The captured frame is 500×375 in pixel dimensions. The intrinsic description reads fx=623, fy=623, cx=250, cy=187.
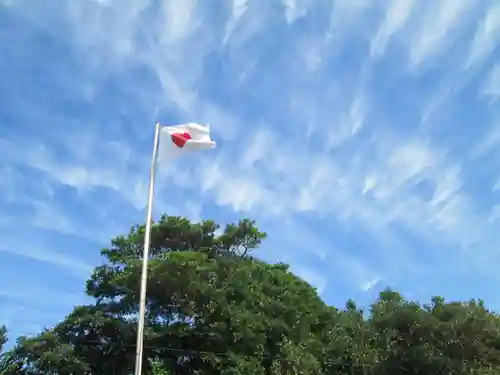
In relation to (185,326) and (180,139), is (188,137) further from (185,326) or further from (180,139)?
(185,326)

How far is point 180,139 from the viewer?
14.7 m

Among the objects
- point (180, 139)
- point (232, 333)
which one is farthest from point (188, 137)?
point (232, 333)

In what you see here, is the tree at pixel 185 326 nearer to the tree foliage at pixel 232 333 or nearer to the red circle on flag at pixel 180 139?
the tree foliage at pixel 232 333

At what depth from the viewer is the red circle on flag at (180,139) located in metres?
14.7

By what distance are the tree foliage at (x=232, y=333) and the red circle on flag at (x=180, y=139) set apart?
14553 millimetres

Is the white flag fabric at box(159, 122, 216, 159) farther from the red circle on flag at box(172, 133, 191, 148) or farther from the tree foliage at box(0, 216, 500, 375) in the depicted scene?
the tree foliage at box(0, 216, 500, 375)

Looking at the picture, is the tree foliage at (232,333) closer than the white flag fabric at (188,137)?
No

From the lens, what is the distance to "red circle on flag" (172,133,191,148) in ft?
48.2

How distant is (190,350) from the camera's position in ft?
97.7

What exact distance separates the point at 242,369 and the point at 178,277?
498 cm

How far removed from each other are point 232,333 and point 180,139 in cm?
1604

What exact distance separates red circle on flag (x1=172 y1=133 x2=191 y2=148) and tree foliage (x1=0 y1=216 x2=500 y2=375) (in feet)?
47.7

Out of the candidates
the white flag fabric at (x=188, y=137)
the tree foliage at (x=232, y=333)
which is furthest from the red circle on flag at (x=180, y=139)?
the tree foliage at (x=232, y=333)

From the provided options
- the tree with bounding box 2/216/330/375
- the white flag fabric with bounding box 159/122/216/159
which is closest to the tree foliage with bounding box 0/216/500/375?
the tree with bounding box 2/216/330/375
